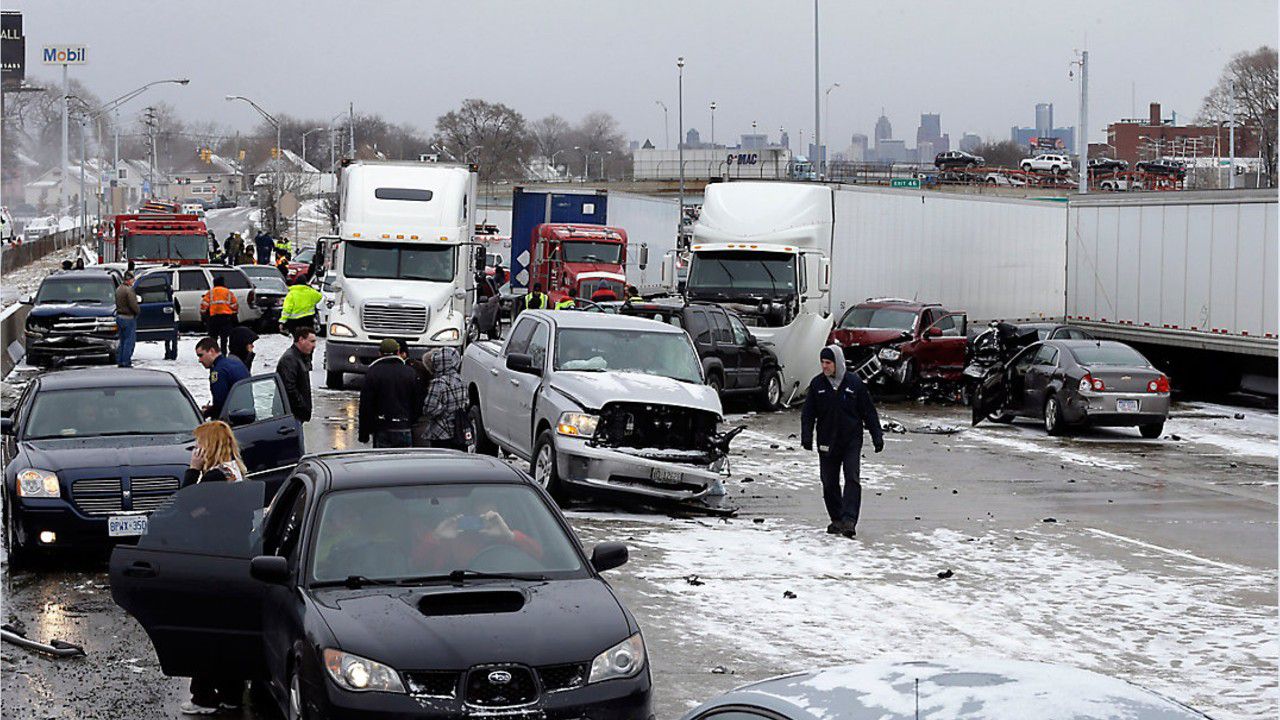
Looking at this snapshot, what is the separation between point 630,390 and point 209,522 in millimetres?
8143

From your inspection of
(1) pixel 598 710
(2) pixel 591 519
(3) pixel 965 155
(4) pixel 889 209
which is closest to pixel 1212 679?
(1) pixel 598 710

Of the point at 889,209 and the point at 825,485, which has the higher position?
the point at 889,209

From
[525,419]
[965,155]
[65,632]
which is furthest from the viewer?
[965,155]

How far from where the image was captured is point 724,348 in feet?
88.3

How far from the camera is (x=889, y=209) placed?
33469 mm

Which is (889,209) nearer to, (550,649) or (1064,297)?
(1064,297)

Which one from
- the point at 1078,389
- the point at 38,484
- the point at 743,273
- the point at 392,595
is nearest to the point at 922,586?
the point at 392,595

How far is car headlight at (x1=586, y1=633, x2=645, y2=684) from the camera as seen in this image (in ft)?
24.5

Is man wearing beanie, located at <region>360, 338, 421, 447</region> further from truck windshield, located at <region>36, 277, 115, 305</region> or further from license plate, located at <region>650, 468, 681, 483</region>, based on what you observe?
truck windshield, located at <region>36, 277, 115, 305</region>

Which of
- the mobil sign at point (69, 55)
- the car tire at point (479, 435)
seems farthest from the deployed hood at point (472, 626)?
the mobil sign at point (69, 55)

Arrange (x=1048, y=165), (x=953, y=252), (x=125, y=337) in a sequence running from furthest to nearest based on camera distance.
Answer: (x=1048, y=165), (x=953, y=252), (x=125, y=337)

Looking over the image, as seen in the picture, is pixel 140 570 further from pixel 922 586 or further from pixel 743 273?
pixel 743 273

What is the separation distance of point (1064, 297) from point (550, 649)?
31967 millimetres

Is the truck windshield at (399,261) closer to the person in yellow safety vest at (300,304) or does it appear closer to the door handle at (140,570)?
the person in yellow safety vest at (300,304)
